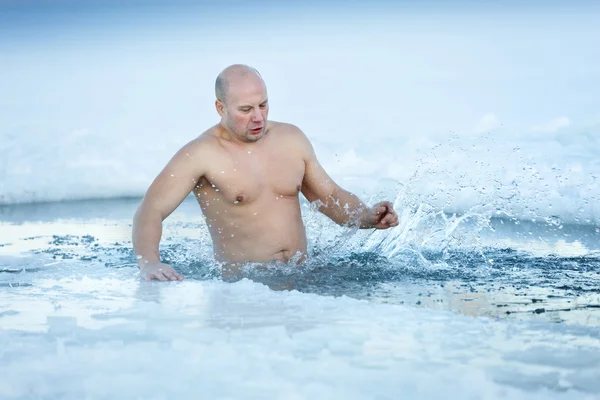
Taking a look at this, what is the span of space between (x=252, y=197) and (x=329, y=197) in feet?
1.49

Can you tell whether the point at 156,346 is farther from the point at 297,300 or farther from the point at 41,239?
the point at 41,239

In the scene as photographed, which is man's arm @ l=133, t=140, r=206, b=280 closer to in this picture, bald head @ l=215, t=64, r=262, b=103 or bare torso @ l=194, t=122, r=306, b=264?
bare torso @ l=194, t=122, r=306, b=264

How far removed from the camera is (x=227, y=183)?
13.5 ft

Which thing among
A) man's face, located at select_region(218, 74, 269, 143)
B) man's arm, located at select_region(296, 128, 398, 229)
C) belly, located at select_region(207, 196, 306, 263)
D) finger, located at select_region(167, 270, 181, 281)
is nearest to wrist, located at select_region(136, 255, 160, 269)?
finger, located at select_region(167, 270, 181, 281)

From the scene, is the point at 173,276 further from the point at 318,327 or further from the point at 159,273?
the point at 318,327

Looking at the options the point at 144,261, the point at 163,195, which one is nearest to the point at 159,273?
the point at 144,261

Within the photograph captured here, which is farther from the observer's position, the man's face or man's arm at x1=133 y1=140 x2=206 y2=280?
the man's face

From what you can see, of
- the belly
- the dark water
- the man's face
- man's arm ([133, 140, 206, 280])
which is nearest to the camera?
the dark water

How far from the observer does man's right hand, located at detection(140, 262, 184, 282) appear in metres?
3.61

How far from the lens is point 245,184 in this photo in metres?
4.12

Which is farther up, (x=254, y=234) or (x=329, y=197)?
(x=329, y=197)

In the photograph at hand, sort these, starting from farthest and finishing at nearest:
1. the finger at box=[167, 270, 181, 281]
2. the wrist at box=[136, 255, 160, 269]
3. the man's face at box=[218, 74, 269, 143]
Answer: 1. the man's face at box=[218, 74, 269, 143]
2. the wrist at box=[136, 255, 160, 269]
3. the finger at box=[167, 270, 181, 281]

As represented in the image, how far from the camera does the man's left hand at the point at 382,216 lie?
160 inches

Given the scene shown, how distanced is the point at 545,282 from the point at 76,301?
1.85m
